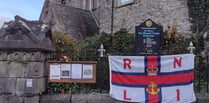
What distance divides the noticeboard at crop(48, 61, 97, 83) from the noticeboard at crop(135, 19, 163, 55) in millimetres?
2366

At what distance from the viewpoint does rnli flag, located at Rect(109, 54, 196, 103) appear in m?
5.48

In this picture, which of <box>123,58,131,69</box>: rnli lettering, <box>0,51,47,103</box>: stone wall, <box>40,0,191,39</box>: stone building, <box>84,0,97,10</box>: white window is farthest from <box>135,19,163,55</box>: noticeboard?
<box>84,0,97,10</box>: white window

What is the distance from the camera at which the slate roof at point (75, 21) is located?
560 inches

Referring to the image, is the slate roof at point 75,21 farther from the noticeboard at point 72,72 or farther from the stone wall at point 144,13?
the noticeboard at point 72,72

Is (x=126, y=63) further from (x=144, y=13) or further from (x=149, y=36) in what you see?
(x=144, y=13)

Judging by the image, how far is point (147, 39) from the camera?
7.48m

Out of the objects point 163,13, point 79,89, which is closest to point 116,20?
A: point 163,13

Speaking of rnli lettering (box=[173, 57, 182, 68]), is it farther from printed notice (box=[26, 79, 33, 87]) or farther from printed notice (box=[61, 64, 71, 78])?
printed notice (box=[26, 79, 33, 87])

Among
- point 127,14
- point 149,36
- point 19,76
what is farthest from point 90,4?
point 19,76

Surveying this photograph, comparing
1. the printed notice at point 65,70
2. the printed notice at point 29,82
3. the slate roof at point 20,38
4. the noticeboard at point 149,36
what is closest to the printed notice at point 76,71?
the printed notice at point 65,70

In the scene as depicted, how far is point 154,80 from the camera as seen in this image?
217 inches

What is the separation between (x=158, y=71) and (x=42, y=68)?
2.54 m

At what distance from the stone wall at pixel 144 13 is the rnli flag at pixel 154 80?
5.80 meters

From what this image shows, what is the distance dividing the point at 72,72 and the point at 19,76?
1.14 m
